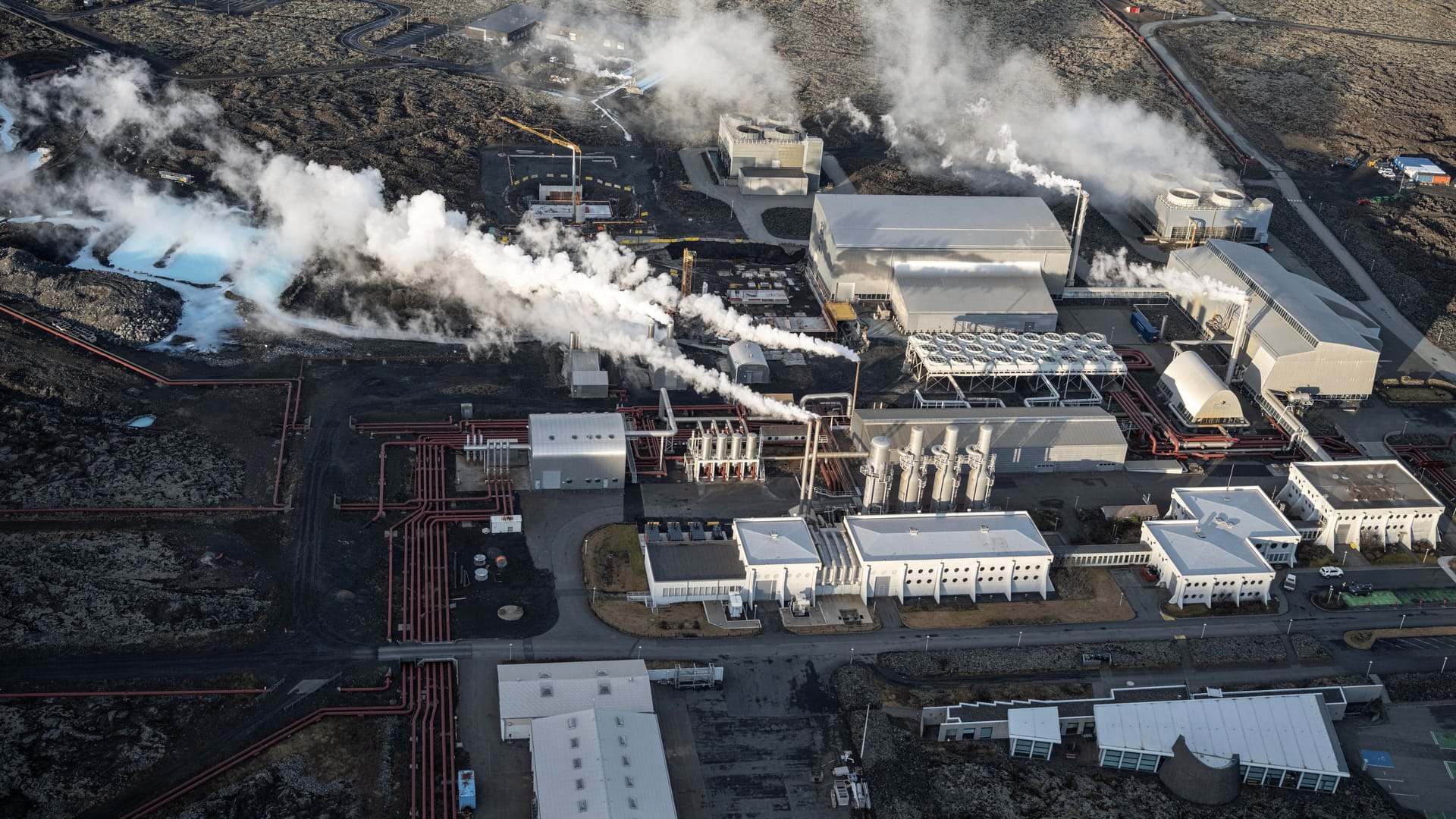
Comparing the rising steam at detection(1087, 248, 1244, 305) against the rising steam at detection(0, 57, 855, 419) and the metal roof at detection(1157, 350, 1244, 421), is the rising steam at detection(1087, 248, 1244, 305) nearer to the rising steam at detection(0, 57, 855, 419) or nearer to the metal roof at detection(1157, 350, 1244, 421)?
the metal roof at detection(1157, 350, 1244, 421)

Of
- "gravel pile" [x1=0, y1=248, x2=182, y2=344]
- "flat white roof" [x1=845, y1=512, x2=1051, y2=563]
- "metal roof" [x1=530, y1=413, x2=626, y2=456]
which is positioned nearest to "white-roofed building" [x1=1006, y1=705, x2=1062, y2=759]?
"flat white roof" [x1=845, y1=512, x2=1051, y2=563]

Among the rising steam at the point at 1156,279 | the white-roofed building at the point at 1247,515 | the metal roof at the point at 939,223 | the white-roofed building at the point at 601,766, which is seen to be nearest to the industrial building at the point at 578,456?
the white-roofed building at the point at 601,766

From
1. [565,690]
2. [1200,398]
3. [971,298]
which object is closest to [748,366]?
[971,298]

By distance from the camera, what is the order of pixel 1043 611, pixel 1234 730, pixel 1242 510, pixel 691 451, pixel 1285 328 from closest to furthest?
pixel 1234 730, pixel 1043 611, pixel 1242 510, pixel 691 451, pixel 1285 328

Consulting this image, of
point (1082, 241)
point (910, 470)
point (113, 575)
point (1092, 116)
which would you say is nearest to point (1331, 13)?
point (1092, 116)

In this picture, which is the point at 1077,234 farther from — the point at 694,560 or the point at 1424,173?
the point at 694,560

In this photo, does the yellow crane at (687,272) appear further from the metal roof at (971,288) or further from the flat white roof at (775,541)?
the flat white roof at (775,541)

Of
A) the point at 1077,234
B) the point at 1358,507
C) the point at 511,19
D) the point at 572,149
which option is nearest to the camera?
the point at 1358,507
